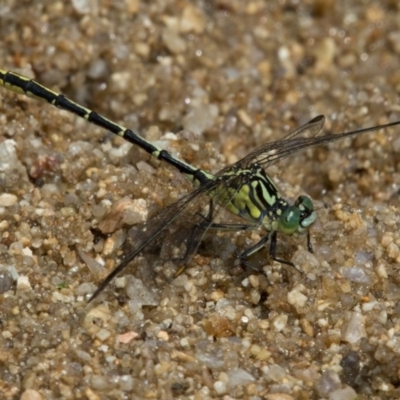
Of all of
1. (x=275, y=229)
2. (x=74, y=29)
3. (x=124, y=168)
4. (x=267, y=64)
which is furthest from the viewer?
(x=267, y=64)

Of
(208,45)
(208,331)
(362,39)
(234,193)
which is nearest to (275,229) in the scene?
(234,193)

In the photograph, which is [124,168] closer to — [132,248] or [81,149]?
[81,149]

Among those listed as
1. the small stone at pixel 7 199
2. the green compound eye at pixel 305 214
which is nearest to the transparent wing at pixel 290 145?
the green compound eye at pixel 305 214

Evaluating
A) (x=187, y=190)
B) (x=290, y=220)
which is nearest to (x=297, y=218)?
(x=290, y=220)

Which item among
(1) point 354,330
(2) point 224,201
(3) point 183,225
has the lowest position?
(1) point 354,330

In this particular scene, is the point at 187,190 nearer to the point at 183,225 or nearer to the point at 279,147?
the point at 183,225

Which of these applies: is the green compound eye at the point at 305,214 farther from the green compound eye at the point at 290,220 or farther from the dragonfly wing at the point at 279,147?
the dragonfly wing at the point at 279,147

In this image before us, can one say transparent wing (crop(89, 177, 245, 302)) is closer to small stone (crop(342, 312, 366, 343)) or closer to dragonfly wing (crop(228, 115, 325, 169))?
dragonfly wing (crop(228, 115, 325, 169))

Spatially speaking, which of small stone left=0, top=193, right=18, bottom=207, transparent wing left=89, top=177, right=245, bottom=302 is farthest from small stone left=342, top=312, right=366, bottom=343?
small stone left=0, top=193, right=18, bottom=207
